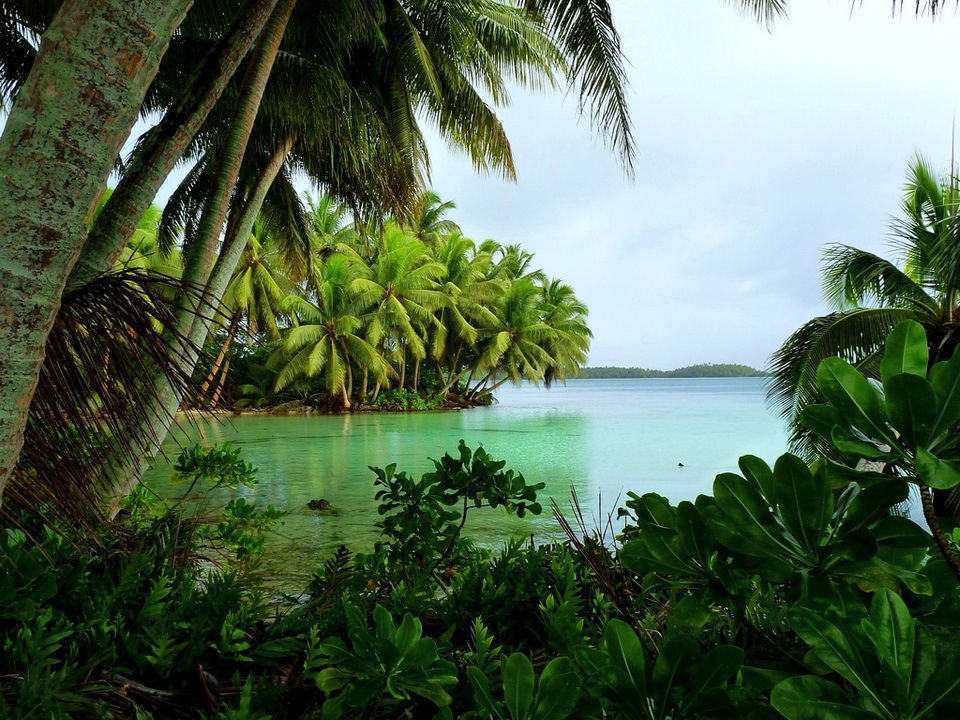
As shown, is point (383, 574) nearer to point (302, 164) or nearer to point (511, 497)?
point (511, 497)

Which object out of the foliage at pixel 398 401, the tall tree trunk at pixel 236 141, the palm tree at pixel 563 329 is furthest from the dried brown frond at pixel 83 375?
the palm tree at pixel 563 329

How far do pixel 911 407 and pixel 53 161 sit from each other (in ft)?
3.88

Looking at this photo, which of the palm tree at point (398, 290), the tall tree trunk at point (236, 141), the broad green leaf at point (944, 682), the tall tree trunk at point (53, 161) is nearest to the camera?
the broad green leaf at point (944, 682)

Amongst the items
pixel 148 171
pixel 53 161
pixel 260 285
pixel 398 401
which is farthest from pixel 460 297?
pixel 53 161

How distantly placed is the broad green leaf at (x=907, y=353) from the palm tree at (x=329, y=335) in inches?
819

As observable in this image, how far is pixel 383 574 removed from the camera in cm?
186

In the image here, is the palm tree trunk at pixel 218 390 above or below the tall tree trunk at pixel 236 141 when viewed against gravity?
below

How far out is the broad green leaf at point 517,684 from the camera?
0.63 metres

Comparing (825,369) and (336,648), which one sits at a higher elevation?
(825,369)

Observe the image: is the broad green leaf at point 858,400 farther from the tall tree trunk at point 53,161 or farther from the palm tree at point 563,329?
the palm tree at point 563,329

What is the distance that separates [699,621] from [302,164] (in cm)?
851

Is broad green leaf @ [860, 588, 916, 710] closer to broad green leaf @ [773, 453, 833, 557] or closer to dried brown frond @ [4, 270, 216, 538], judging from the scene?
broad green leaf @ [773, 453, 833, 557]

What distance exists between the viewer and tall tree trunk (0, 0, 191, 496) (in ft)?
3.15

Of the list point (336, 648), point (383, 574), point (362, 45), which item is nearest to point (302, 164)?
point (362, 45)
